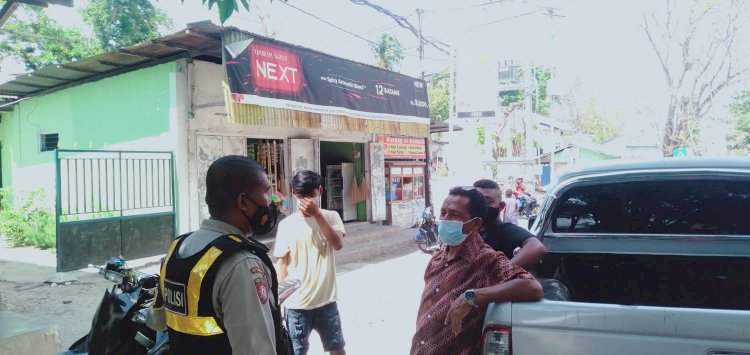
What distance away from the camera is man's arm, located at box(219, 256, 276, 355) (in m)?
1.46

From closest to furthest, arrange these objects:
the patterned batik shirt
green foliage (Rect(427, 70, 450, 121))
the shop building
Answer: the patterned batik shirt → the shop building → green foliage (Rect(427, 70, 450, 121))

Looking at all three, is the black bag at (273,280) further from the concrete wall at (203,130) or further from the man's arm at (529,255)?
the concrete wall at (203,130)

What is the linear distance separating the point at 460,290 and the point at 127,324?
1544 mm

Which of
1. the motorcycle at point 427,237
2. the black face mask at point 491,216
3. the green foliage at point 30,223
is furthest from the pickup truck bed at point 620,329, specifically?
the green foliage at point 30,223

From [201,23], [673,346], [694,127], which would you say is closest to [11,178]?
[201,23]

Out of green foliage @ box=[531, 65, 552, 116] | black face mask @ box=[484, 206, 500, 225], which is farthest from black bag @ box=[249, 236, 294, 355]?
green foliage @ box=[531, 65, 552, 116]

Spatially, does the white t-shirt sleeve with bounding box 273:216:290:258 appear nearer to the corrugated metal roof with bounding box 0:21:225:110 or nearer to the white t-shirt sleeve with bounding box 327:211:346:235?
the white t-shirt sleeve with bounding box 327:211:346:235

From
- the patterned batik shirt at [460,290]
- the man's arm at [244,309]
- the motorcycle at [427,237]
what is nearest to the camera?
the man's arm at [244,309]

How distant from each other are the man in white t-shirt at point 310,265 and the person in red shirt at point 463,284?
1.01 m

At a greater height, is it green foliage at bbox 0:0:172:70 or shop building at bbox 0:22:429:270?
green foliage at bbox 0:0:172:70

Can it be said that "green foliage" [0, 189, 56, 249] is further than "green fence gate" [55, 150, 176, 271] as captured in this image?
Yes

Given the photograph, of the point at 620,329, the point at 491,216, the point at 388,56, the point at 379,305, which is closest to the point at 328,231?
the point at 491,216

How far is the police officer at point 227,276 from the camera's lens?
4.83ft

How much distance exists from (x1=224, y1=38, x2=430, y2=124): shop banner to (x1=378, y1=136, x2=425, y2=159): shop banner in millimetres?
1872
